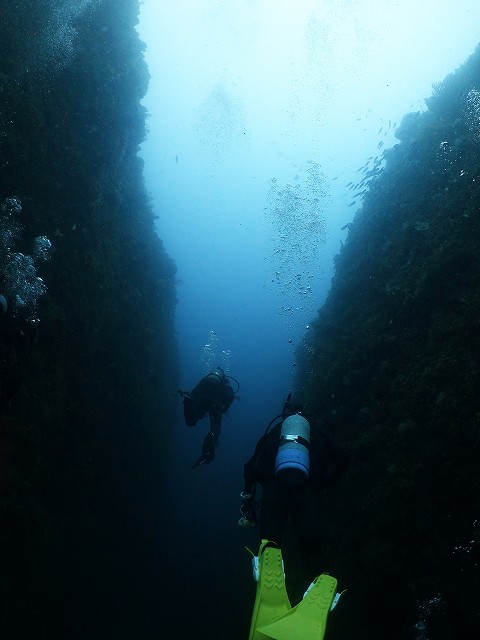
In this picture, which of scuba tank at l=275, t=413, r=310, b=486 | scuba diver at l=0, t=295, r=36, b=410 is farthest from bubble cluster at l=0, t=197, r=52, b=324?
scuba tank at l=275, t=413, r=310, b=486

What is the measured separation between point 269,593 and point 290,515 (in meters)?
0.95

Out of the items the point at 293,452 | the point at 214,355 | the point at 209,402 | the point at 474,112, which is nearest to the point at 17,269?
the point at 209,402

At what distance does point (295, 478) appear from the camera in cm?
424

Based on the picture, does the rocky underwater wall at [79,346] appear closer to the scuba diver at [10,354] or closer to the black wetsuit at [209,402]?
the scuba diver at [10,354]

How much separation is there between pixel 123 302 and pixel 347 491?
7892 mm

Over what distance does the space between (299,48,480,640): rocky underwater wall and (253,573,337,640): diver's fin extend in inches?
57.6

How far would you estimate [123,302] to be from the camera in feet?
38.9

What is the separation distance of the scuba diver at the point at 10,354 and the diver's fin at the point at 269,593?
359 centimetres

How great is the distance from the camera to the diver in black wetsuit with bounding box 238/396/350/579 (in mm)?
4059

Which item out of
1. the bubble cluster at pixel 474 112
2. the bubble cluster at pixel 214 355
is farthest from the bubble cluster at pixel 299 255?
the bubble cluster at pixel 474 112

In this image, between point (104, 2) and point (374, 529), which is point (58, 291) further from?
point (104, 2)

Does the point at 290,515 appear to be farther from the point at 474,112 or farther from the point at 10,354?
the point at 474,112

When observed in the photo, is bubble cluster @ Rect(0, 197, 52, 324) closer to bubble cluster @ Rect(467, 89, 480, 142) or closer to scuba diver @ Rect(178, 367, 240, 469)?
scuba diver @ Rect(178, 367, 240, 469)

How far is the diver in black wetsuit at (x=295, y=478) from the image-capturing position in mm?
4059
